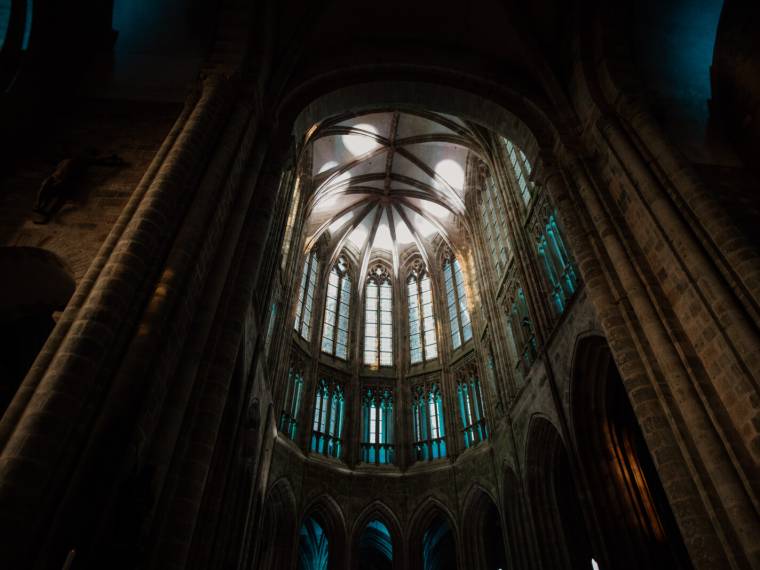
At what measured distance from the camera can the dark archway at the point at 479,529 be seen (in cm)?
1378

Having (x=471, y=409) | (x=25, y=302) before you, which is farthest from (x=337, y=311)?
(x=25, y=302)

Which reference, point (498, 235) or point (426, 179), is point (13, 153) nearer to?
point (498, 235)

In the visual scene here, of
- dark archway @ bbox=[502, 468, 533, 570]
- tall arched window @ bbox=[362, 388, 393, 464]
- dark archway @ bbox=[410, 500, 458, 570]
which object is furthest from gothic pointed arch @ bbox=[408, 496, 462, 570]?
dark archway @ bbox=[502, 468, 533, 570]

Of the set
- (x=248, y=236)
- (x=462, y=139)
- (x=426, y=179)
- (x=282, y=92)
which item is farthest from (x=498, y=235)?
(x=248, y=236)

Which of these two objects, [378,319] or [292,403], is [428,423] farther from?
[378,319]

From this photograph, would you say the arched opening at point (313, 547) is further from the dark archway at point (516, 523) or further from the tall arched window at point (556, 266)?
the tall arched window at point (556, 266)

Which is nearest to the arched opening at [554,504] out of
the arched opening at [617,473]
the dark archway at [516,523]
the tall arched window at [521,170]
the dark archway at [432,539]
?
the dark archway at [516,523]

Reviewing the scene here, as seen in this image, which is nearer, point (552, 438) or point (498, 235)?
point (552, 438)

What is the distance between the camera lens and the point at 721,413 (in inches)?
213

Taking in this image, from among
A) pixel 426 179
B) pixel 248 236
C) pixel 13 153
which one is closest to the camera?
pixel 13 153

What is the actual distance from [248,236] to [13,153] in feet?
11.3

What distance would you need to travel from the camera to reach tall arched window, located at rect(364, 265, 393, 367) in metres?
19.4

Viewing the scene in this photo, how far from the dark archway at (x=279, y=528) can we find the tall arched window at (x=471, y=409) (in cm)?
602

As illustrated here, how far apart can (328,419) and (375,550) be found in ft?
21.3
